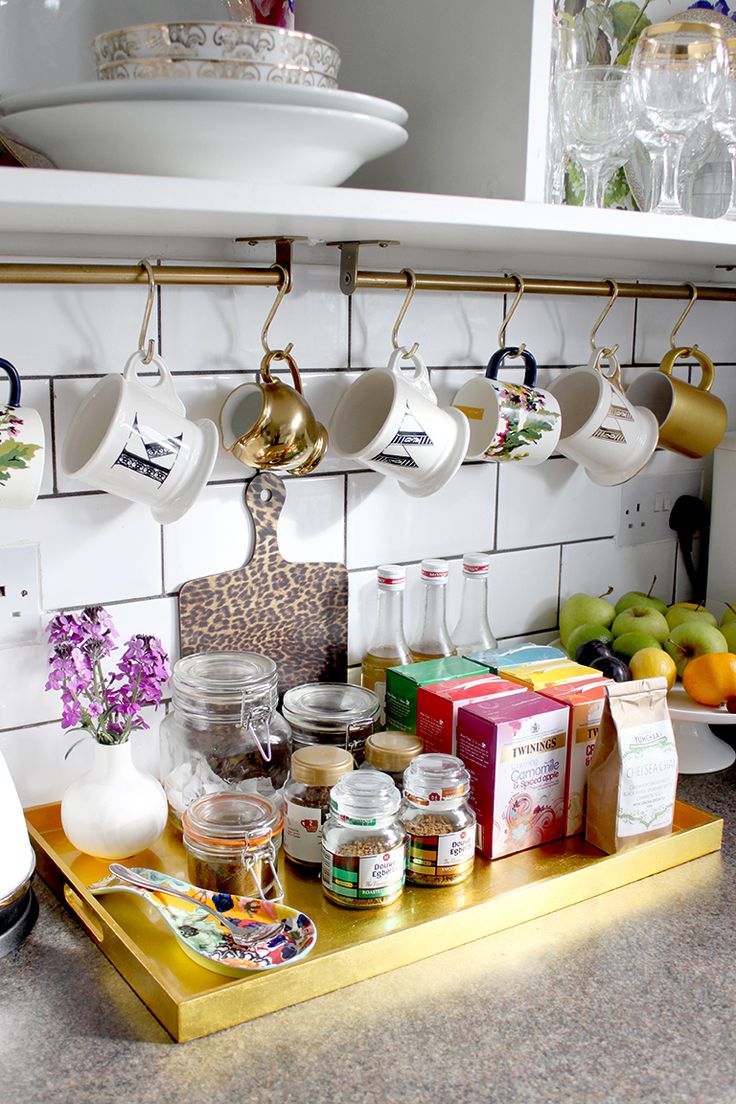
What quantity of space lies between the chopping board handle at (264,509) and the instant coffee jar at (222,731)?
12 cm

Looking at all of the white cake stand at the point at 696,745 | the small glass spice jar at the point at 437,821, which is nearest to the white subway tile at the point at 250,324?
the small glass spice jar at the point at 437,821

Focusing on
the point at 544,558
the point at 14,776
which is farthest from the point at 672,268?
the point at 14,776

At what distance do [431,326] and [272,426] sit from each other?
0.27 m

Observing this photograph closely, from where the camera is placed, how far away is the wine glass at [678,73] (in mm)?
1018

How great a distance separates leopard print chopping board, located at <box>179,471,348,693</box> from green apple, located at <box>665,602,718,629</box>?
451 mm

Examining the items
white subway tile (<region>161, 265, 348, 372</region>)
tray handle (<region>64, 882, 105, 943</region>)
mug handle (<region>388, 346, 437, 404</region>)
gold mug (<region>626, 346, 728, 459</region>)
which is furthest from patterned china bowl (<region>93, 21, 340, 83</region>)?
gold mug (<region>626, 346, 728, 459</region>)

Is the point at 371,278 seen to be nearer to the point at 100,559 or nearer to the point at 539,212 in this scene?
the point at 539,212

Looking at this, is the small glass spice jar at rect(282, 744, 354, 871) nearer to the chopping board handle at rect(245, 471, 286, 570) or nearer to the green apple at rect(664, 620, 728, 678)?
the chopping board handle at rect(245, 471, 286, 570)

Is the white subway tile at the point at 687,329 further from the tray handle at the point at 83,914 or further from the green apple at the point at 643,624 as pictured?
the tray handle at the point at 83,914

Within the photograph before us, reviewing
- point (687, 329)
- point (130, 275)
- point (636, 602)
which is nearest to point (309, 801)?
point (130, 275)

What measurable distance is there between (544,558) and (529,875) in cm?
49

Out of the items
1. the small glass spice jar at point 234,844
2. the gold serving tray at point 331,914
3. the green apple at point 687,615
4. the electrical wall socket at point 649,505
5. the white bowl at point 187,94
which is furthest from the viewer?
the electrical wall socket at point 649,505

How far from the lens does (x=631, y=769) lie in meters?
1.09

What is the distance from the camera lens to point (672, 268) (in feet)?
4.86
